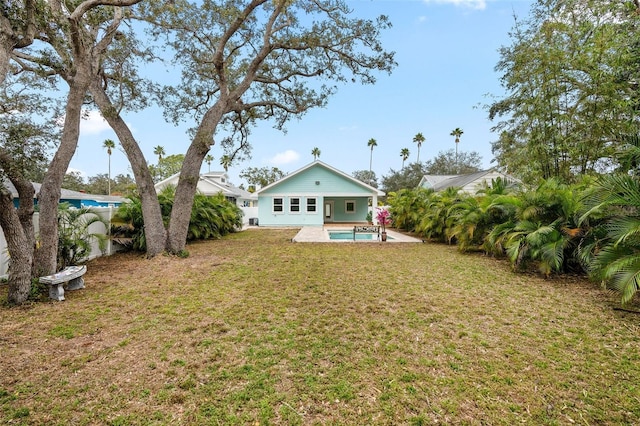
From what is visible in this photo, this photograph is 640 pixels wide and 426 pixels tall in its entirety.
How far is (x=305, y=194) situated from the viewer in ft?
66.2

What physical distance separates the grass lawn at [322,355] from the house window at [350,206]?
1818cm

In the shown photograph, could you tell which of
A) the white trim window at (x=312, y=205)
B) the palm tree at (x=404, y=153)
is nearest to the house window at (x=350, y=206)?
the white trim window at (x=312, y=205)

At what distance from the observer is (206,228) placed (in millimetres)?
12258

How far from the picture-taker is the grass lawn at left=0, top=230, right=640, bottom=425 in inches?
86.3

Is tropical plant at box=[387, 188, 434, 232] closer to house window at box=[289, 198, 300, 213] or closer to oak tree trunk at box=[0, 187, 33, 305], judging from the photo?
house window at box=[289, 198, 300, 213]

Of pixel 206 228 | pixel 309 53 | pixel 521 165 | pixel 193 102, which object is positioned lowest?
pixel 206 228

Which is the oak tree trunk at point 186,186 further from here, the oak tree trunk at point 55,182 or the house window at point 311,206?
the house window at point 311,206

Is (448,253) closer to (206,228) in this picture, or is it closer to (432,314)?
(432,314)

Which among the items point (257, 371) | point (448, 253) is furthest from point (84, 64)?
point (448, 253)

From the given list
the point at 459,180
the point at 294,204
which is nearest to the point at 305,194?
the point at 294,204

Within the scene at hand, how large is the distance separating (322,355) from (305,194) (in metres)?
17.5

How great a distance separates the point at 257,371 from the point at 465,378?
190cm

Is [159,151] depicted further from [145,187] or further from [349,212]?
[145,187]

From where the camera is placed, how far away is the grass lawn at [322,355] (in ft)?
7.19
